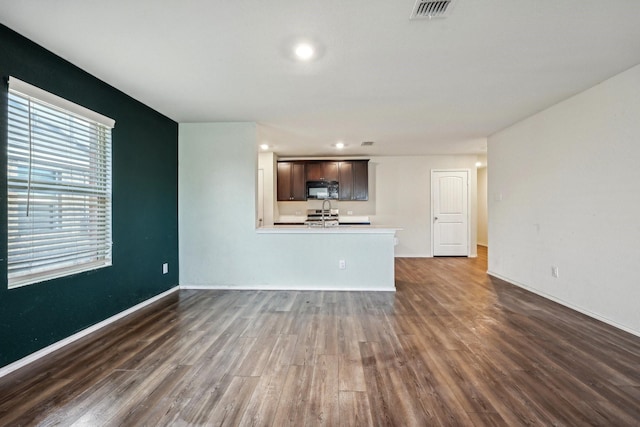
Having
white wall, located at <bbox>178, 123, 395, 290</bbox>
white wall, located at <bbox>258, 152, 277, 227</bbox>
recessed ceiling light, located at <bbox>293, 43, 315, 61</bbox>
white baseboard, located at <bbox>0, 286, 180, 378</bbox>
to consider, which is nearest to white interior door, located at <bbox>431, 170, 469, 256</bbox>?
white wall, located at <bbox>178, 123, 395, 290</bbox>

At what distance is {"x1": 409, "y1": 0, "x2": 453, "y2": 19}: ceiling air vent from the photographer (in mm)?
1716

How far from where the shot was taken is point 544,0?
1.70 m

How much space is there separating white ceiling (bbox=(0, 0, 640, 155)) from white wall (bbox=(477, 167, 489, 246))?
4.87 meters

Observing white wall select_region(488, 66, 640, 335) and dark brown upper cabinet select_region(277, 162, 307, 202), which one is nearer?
white wall select_region(488, 66, 640, 335)

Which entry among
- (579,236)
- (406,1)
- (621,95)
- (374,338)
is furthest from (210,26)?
(579,236)

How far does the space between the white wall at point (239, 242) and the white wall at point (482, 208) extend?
18.2 ft

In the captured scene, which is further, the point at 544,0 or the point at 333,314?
the point at 333,314

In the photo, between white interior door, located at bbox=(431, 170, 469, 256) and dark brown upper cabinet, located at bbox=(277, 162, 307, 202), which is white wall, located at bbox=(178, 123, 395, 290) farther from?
white interior door, located at bbox=(431, 170, 469, 256)

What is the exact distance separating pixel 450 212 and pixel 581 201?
3475 mm

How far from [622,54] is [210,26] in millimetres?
3244

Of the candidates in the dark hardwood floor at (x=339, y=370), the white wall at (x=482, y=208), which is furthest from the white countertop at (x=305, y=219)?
the white wall at (x=482, y=208)

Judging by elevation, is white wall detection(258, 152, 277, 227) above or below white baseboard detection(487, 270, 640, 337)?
above

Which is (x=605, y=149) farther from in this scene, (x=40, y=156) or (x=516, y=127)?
(x=40, y=156)

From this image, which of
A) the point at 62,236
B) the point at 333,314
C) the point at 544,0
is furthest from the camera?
the point at 333,314
